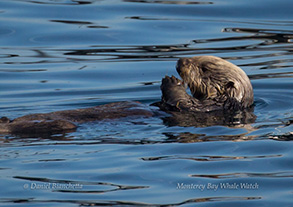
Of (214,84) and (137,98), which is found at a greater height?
(214,84)

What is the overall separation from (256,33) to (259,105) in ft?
13.6

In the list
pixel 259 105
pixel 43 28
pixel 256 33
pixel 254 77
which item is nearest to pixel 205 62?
pixel 259 105

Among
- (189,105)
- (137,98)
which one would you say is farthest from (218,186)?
(137,98)

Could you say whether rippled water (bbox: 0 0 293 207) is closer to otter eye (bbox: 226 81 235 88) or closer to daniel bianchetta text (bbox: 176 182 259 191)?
daniel bianchetta text (bbox: 176 182 259 191)

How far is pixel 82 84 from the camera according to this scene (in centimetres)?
858

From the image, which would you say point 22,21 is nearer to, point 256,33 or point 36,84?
point 36,84

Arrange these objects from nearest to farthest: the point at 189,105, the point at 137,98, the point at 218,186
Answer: the point at 218,186 → the point at 189,105 → the point at 137,98

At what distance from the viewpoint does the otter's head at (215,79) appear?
656cm

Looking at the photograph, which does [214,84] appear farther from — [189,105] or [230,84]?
[189,105]

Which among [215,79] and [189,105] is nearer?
[189,105]

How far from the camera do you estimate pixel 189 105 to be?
627 centimetres

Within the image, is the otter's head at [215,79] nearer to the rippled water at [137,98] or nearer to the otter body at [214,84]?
the otter body at [214,84]

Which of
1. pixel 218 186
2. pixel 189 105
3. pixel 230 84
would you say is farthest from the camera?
pixel 230 84

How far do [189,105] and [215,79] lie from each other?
0.53 m
